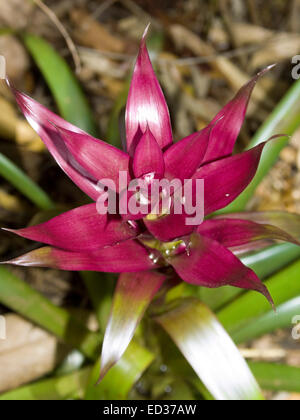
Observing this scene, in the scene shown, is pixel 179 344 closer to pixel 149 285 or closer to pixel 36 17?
pixel 149 285

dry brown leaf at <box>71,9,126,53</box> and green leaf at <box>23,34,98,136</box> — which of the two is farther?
dry brown leaf at <box>71,9,126,53</box>

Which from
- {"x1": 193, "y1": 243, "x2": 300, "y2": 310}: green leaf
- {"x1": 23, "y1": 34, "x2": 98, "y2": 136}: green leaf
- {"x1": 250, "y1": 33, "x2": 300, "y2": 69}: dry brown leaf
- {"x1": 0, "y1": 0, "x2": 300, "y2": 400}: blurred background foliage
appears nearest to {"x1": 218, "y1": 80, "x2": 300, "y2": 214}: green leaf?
{"x1": 0, "y1": 0, "x2": 300, "y2": 400}: blurred background foliage

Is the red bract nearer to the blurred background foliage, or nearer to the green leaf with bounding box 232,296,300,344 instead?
the blurred background foliage

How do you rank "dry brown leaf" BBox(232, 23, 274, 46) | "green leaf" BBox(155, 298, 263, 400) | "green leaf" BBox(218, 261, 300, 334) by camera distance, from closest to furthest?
1. "green leaf" BBox(155, 298, 263, 400)
2. "green leaf" BBox(218, 261, 300, 334)
3. "dry brown leaf" BBox(232, 23, 274, 46)

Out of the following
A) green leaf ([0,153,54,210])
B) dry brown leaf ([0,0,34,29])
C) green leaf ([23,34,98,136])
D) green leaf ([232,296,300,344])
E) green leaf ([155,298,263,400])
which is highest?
dry brown leaf ([0,0,34,29])

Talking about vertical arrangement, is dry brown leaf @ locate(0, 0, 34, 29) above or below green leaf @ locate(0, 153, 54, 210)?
above

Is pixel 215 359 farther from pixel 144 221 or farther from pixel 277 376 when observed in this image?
pixel 277 376

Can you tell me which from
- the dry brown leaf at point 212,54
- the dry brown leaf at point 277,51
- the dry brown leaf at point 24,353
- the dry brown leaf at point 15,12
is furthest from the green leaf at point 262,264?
the dry brown leaf at point 15,12

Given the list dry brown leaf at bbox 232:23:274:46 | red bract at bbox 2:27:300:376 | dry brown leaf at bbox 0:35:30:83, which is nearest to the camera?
red bract at bbox 2:27:300:376
